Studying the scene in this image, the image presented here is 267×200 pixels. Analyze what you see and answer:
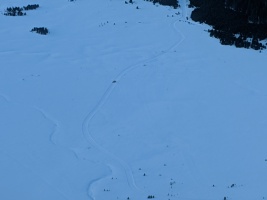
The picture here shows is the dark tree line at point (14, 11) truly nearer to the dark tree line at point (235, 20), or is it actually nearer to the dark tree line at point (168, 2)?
the dark tree line at point (168, 2)

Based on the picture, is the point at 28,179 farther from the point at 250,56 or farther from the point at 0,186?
the point at 250,56

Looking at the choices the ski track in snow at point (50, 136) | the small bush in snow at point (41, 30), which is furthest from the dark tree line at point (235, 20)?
the ski track in snow at point (50, 136)

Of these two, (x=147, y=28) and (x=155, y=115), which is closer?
(x=155, y=115)

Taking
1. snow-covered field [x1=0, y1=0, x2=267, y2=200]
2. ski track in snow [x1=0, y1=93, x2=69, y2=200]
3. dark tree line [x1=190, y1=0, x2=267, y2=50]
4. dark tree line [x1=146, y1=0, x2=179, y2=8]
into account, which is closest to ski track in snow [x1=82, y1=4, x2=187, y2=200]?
snow-covered field [x1=0, y1=0, x2=267, y2=200]

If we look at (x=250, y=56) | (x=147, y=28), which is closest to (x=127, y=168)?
(x=250, y=56)

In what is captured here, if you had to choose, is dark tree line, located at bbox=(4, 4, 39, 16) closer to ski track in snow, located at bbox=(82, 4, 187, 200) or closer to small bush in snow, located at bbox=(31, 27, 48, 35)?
small bush in snow, located at bbox=(31, 27, 48, 35)

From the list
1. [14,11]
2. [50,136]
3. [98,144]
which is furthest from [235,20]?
[50,136]
